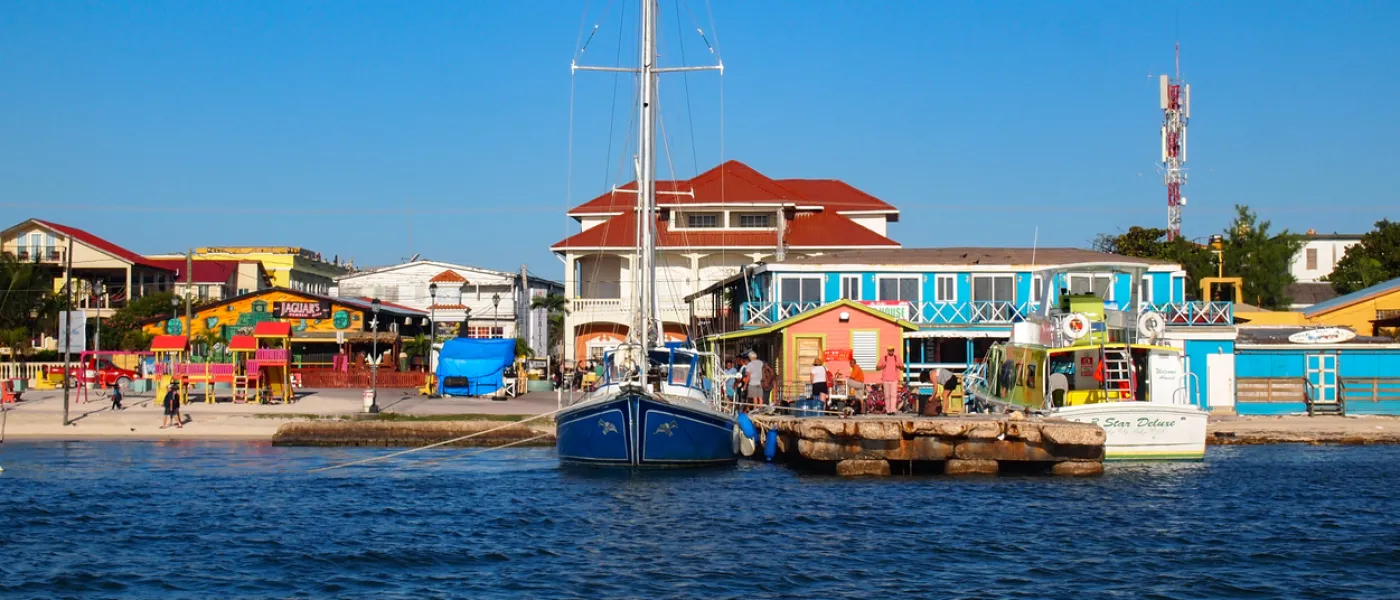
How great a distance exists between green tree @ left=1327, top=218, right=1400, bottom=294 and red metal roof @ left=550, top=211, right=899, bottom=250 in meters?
24.6

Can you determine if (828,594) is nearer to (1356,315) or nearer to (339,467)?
(339,467)

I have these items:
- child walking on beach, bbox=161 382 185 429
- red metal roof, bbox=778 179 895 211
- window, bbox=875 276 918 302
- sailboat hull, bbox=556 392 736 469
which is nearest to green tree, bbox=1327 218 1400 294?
red metal roof, bbox=778 179 895 211

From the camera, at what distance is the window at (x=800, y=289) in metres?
46.4

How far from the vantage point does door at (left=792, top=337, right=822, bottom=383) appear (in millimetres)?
40406

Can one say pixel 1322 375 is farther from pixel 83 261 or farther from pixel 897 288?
pixel 83 261

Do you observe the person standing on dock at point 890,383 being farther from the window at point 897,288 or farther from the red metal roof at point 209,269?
the red metal roof at point 209,269

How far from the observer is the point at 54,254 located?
262ft

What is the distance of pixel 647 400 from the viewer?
28.2 meters

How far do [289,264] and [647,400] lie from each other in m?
75.5

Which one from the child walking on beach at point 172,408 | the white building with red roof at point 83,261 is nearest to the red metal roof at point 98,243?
the white building with red roof at point 83,261

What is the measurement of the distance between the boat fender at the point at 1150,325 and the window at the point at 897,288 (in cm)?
1612

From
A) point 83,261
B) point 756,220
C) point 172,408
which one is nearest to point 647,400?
point 172,408

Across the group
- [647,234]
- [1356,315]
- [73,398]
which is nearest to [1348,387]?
[1356,315]

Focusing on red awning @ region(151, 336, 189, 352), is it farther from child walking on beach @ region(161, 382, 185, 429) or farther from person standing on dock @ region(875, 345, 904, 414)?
person standing on dock @ region(875, 345, 904, 414)
